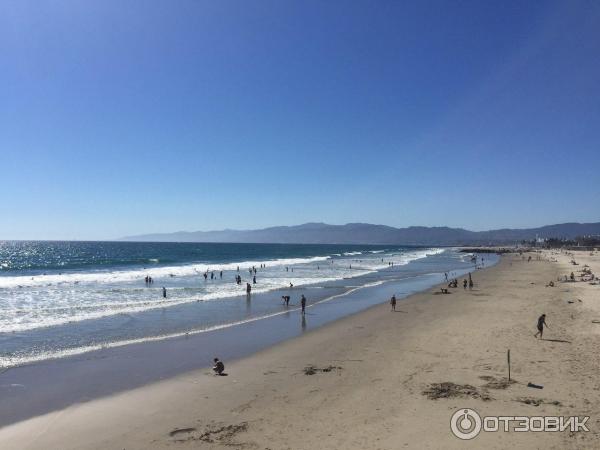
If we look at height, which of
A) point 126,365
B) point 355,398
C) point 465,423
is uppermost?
point 465,423

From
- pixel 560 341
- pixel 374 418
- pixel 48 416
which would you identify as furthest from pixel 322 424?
pixel 560 341

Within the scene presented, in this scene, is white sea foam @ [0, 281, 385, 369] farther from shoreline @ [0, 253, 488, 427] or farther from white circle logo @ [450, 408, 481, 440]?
white circle logo @ [450, 408, 481, 440]

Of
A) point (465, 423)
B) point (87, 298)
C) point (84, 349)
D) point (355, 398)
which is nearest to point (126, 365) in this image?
point (84, 349)

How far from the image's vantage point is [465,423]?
10.0m

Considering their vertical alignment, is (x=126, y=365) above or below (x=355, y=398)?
below

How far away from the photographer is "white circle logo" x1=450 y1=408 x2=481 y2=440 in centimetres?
952

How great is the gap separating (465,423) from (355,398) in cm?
303

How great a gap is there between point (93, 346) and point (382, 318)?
15453 mm

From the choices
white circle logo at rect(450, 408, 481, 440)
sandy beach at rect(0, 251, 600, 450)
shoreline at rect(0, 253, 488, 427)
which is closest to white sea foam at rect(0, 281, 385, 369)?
shoreline at rect(0, 253, 488, 427)

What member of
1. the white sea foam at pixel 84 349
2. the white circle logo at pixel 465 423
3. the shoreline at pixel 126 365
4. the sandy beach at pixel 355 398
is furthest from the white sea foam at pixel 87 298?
the white circle logo at pixel 465 423

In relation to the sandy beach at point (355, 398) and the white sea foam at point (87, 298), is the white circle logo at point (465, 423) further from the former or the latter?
the white sea foam at point (87, 298)

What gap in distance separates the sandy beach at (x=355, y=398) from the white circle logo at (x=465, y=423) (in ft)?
0.54

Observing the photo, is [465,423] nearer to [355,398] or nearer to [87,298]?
[355,398]

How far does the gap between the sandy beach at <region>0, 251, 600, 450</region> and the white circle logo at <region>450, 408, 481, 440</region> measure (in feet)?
0.54
